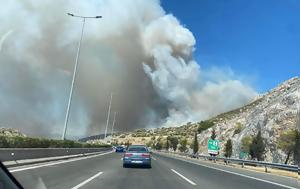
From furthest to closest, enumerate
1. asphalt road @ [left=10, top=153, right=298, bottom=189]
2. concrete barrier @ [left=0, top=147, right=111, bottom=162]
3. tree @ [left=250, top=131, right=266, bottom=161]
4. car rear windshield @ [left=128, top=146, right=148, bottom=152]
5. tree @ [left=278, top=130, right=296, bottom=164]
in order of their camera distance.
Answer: tree @ [left=250, top=131, right=266, bottom=161] < tree @ [left=278, top=130, right=296, bottom=164] < car rear windshield @ [left=128, top=146, right=148, bottom=152] < concrete barrier @ [left=0, top=147, right=111, bottom=162] < asphalt road @ [left=10, top=153, right=298, bottom=189]

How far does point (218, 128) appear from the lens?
13950cm

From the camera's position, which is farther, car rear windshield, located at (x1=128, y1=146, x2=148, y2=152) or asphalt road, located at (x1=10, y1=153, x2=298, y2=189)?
car rear windshield, located at (x1=128, y1=146, x2=148, y2=152)

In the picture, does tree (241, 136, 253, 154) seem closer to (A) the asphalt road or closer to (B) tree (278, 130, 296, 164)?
(B) tree (278, 130, 296, 164)

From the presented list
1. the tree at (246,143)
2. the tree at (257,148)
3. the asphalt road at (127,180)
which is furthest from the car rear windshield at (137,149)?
the tree at (246,143)

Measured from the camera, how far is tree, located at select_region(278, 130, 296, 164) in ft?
236

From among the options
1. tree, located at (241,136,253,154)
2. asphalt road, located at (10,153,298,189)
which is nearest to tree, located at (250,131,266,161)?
tree, located at (241,136,253,154)

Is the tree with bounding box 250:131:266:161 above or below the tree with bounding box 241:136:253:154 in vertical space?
below

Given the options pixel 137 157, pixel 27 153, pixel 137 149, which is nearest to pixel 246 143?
pixel 137 149

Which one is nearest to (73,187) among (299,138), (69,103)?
(69,103)

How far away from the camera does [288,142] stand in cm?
7319

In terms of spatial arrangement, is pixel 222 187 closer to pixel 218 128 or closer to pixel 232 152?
pixel 232 152

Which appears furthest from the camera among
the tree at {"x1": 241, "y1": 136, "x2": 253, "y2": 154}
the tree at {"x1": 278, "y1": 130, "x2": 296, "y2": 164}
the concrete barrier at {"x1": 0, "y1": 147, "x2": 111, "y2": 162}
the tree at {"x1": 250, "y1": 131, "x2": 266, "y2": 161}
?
the tree at {"x1": 241, "y1": 136, "x2": 253, "y2": 154}

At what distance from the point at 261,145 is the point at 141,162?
2074 inches

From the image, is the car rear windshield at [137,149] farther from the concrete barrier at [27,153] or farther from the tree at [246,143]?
the tree at [246,143]
